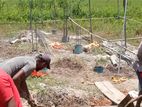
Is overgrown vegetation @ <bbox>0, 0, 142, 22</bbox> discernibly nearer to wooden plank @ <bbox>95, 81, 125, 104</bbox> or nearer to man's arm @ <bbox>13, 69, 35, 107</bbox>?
wooden plank @ <bbox>95, 81, 125, 104</bbox>

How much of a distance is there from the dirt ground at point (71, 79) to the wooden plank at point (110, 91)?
98 millimetres

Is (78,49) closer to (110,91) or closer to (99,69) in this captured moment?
(99,69)

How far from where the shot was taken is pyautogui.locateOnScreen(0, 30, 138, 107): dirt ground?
8.17m

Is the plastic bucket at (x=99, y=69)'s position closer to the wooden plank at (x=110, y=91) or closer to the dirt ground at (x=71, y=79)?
A: the dirt ground at (x=71, y=79)

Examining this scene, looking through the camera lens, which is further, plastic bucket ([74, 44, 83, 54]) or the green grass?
the green grass

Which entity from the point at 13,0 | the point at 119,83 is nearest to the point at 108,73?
the point at 119,83

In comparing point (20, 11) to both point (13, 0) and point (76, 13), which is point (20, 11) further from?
point (13, 0)

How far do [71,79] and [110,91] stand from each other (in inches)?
61.8

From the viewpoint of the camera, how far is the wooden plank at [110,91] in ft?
27.5

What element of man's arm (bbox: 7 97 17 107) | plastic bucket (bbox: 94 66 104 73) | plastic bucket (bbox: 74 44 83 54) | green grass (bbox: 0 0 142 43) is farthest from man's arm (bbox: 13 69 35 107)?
green grass (bbox: 0 0 142 43)

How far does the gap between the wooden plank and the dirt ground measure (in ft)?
0.32

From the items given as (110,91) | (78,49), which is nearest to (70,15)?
(78,49)

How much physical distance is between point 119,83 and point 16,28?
8.85m

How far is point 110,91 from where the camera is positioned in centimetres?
902
